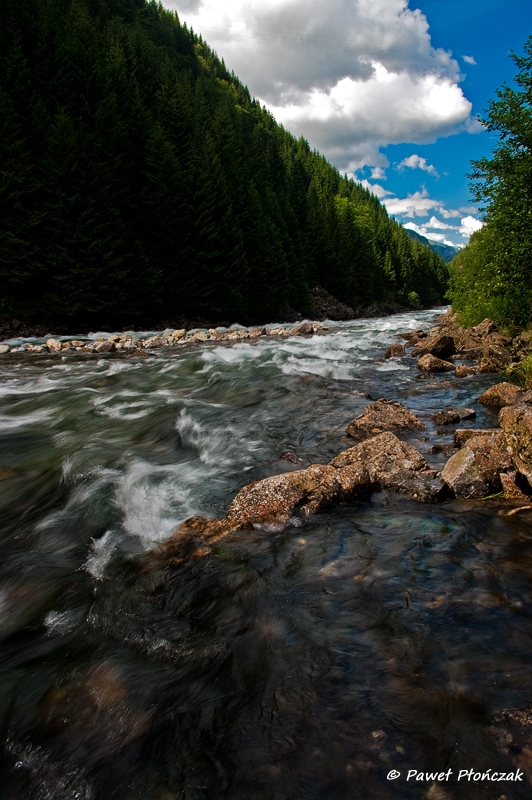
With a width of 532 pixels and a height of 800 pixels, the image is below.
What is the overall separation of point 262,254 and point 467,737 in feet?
149

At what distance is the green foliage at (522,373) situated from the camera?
880 centimetres

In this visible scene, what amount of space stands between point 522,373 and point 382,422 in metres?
4.91

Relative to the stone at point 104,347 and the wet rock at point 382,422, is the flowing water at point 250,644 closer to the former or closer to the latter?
the wet rock at point 382,422

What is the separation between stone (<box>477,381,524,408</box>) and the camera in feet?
26.3

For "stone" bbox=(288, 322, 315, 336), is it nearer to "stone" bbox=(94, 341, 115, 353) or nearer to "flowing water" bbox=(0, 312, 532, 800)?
"stone" bbox=(94, 341, 115, 353)

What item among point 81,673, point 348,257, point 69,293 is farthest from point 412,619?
point 348,257

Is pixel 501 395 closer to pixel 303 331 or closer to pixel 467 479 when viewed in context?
pixel 467 479

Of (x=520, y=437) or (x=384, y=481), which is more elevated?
(x=520, y=437)

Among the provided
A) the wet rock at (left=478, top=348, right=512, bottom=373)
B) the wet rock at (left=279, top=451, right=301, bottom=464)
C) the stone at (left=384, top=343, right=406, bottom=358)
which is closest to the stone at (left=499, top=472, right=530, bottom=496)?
the wet rock at (left=279, top=451, right=301, bottom=464)

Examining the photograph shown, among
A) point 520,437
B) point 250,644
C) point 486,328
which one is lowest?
point 250,644

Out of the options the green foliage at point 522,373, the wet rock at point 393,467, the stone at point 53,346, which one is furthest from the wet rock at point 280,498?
the stone at point 53,346

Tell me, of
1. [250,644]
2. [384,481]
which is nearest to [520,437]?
[384,481]

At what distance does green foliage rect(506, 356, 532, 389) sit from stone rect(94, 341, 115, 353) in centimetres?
1741

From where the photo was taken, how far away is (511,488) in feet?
14.8
